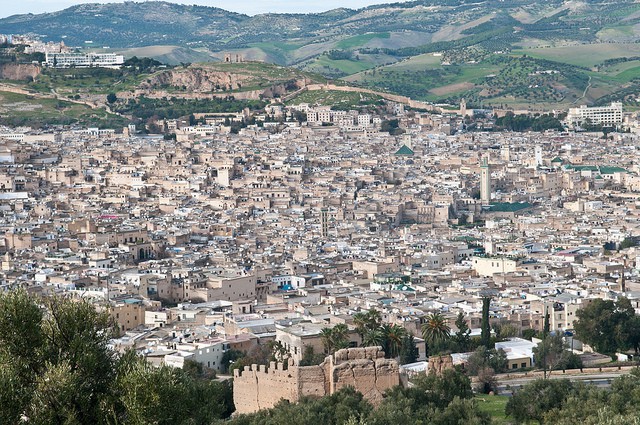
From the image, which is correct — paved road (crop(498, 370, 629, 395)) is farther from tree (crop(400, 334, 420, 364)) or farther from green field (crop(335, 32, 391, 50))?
green field (crop(335, 32, 391, 50))

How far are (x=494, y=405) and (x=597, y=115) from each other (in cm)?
7088

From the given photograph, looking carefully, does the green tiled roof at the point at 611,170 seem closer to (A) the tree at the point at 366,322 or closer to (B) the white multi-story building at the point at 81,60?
(A) the tree at the point at 366,322

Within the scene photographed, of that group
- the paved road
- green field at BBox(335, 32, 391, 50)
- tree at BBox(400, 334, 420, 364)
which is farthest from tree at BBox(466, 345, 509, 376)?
green field at BBox(335, 32, 391, 50)

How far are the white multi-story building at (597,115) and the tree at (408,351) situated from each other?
212ft

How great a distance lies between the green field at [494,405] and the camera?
2774 centimetres

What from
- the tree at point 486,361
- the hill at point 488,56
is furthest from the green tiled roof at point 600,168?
the tree at point 486,361

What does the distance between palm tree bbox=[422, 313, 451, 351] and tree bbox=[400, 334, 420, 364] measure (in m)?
0.69

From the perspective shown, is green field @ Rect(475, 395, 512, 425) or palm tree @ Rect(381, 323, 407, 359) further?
palm tree @ Rect(381, 323, 407, 359)

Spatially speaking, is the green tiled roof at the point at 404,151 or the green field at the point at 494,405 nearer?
the green field at the point at 494,405

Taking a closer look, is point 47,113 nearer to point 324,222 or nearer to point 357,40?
point 324,222

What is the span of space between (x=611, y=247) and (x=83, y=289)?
19.0 metres

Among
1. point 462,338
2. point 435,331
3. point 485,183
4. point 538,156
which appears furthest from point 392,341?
point 538,156

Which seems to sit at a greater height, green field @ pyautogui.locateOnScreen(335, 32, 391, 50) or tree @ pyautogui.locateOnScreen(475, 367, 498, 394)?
green field @ pyautogui.locateOnScreen(335, 32, 391, 50)

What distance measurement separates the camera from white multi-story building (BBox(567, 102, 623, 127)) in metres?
95.9
